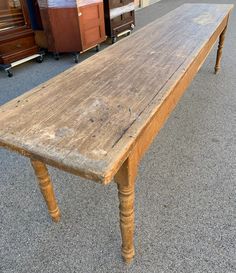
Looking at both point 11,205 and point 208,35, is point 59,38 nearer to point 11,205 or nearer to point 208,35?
point 208,35

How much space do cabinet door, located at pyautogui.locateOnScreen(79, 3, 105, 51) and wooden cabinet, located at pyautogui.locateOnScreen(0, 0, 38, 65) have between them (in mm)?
577

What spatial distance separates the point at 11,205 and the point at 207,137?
4.04 ft

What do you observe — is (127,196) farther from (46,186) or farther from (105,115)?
(46,186)

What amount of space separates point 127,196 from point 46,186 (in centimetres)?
Result: 42

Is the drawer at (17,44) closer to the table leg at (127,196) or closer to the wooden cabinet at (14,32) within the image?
the wooden cabinet at (14,32)

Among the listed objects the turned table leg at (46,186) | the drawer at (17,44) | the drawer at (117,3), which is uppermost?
the drawer at (117,3)

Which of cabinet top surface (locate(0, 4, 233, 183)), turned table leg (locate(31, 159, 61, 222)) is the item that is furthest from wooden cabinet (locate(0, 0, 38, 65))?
turned table leg (locate(31, 159, 61, 222))

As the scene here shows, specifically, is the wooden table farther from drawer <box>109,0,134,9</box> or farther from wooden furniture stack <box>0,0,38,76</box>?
drawer <box>109,0,134,9</box>

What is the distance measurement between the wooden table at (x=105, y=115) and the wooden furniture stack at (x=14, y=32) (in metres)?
1.65

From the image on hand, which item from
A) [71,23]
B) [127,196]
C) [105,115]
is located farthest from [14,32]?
[127,196]

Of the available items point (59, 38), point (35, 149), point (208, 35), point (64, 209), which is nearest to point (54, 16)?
point (59, 38)

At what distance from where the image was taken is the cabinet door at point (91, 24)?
9.29ft

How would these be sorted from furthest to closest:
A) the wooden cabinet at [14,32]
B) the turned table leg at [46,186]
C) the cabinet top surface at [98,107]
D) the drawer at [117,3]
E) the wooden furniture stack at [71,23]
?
the drawer at [117,3]
the wooden furniture stack at [71,23]
the wooden cabinet at [14,32]
the turned table leg at [46,186]
the cabinet top surface at [98,107]

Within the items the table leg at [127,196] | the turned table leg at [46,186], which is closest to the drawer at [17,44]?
the turned table leg at [46,186]
